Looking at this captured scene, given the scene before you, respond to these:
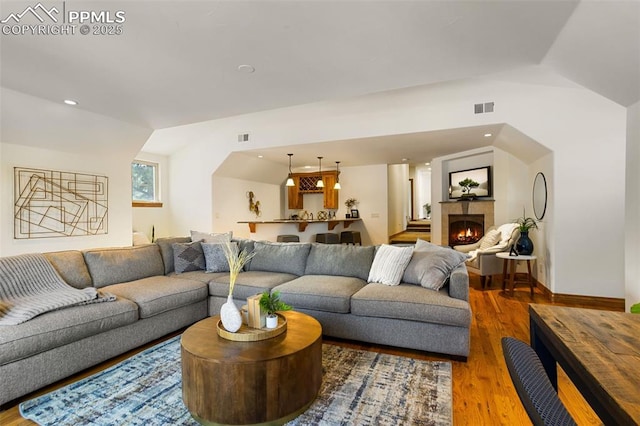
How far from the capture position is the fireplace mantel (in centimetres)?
608

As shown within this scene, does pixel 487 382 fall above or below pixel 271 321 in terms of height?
below

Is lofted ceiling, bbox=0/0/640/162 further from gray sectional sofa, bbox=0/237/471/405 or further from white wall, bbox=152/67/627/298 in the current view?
gray sectional sofa, bbox=0/237/471/405

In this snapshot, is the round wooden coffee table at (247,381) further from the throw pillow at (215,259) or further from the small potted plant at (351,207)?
the small potted plant at (351,207)

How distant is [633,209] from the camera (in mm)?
2586

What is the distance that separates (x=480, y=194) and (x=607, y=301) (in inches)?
111

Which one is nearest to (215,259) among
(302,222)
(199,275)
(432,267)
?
(199,275)

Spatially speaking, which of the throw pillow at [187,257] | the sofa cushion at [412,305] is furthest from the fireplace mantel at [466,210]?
the throw pillow at [187,257]

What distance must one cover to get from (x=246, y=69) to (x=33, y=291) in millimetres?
2520

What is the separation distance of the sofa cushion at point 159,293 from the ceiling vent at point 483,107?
13.4 ft

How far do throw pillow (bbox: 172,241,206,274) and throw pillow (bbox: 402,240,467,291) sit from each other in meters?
2.43

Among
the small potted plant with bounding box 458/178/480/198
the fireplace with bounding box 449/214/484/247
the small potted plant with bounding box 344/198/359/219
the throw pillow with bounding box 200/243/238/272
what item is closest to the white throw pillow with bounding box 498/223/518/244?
the fireplace with bounding box 449/214/484/247

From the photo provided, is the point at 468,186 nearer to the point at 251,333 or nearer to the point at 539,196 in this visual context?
the point at 539,196

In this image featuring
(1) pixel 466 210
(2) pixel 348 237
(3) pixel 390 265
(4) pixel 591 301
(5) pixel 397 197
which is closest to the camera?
(3) pixel 390 265

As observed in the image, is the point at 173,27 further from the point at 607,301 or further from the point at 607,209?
the point at 607,301
